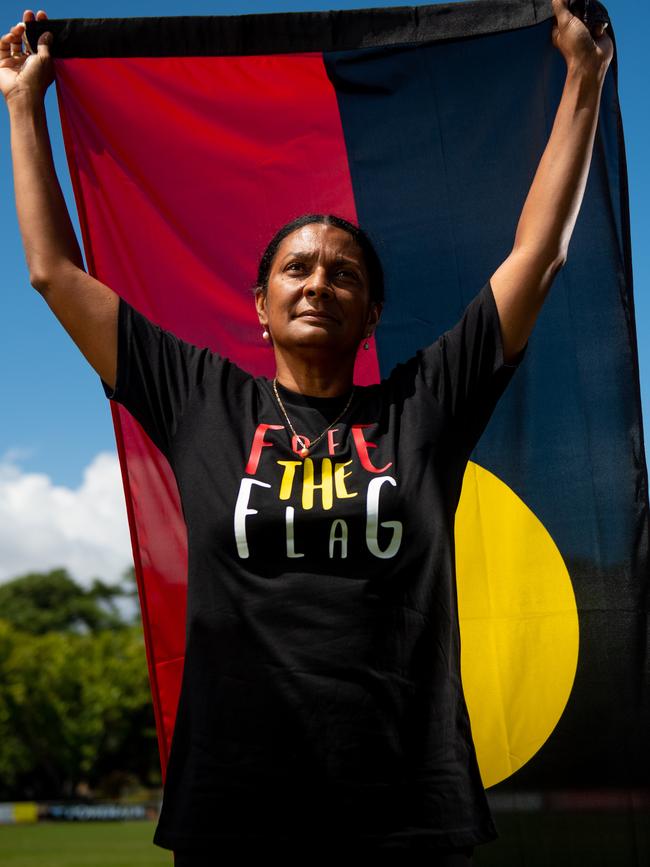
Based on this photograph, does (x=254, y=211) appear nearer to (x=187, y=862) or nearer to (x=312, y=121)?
(x=312, y=121)

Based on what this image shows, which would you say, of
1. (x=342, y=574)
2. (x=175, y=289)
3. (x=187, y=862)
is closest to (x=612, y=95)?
(x=175, y=289)

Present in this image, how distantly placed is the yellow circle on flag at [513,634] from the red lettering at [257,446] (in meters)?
1.34

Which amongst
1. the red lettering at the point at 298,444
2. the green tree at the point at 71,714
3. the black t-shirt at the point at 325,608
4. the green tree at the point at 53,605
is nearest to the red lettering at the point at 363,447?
the black t-shirt at the point at 325,608

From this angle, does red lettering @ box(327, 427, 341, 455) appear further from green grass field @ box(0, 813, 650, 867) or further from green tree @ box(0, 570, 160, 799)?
green tree @ box(0, 570, 160, 799)

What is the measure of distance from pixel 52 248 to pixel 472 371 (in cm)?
113

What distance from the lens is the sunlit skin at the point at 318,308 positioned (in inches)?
95.1

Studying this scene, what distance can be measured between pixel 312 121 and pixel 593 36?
3.86ft

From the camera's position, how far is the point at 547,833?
3.24 metres

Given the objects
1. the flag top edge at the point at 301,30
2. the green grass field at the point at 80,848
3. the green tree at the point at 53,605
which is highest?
the flag top edge at the point at 301,30

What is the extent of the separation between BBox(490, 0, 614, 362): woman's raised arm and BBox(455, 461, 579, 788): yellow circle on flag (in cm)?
120

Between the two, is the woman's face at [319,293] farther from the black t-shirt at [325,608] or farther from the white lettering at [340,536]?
the white lettering at [340,536]

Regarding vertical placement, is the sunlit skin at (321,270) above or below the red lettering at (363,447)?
above

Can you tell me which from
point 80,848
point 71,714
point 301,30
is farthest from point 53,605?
point 301,30

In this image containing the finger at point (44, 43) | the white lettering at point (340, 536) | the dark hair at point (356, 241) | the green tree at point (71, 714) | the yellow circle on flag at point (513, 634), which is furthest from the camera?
the green tree at point (71, 714)
